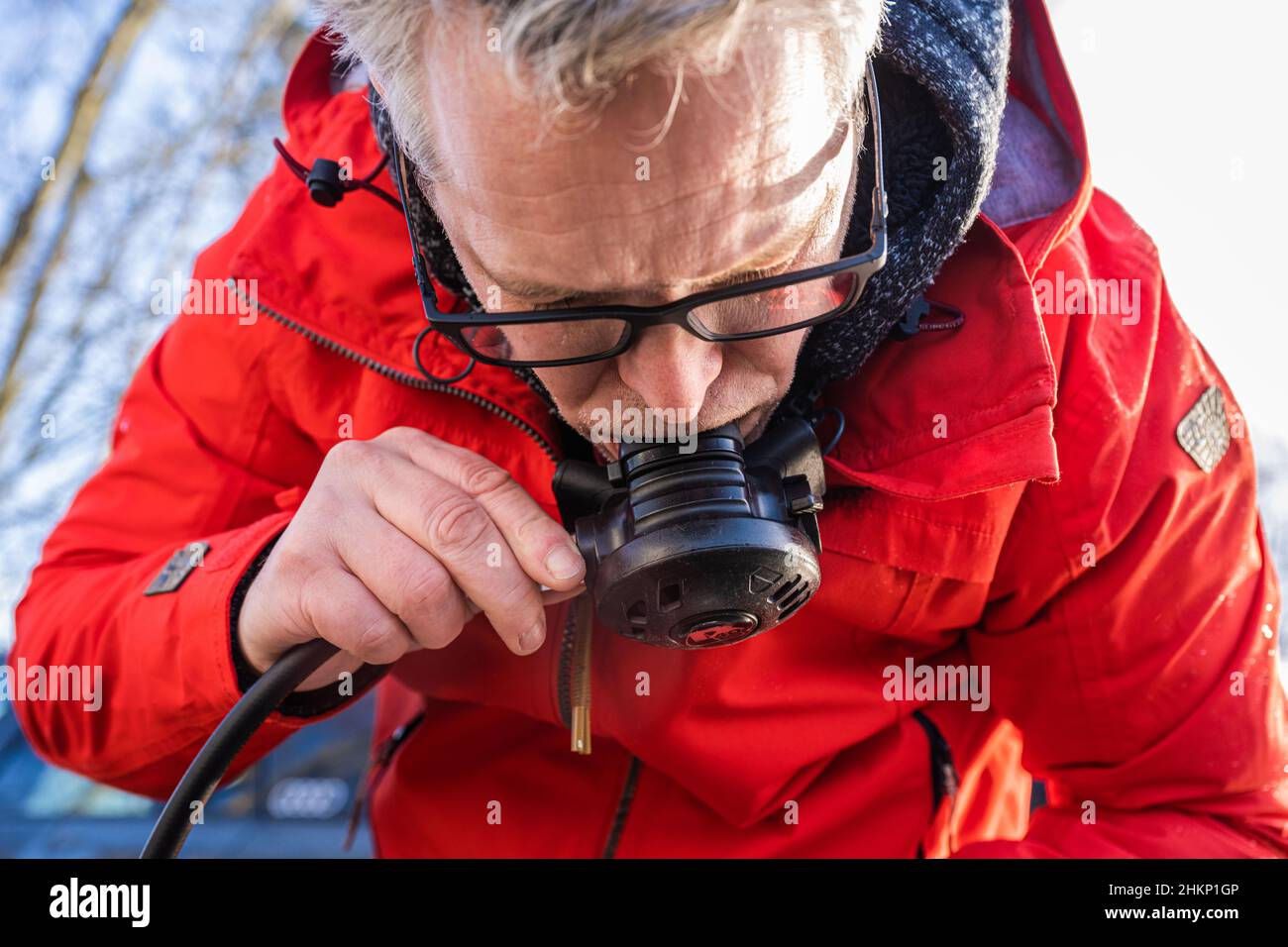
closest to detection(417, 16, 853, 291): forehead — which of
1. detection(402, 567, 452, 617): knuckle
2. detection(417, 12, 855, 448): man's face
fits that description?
detection(417, 12, 855, 448): man's face

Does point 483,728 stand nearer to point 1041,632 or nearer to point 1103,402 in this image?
point 1041,632

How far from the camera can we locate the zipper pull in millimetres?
1725

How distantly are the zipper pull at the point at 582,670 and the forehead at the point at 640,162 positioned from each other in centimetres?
70

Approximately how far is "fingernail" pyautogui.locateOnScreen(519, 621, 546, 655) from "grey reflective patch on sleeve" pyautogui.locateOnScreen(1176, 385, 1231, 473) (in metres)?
1.04

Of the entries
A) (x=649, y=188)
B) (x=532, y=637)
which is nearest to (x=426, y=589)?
(x=532, y=637)

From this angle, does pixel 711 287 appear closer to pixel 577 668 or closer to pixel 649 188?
pixel 649 188

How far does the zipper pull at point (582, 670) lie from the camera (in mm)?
1725

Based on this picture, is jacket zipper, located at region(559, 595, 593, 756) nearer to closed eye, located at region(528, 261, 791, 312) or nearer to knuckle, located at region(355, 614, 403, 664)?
knuckle, located at region(355, 614, 403, 664)

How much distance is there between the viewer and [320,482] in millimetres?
1431

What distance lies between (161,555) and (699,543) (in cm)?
109

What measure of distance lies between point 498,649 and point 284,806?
2719 millimetres

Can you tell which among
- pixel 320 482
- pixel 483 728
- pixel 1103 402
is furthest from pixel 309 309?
pixel 1103 402
